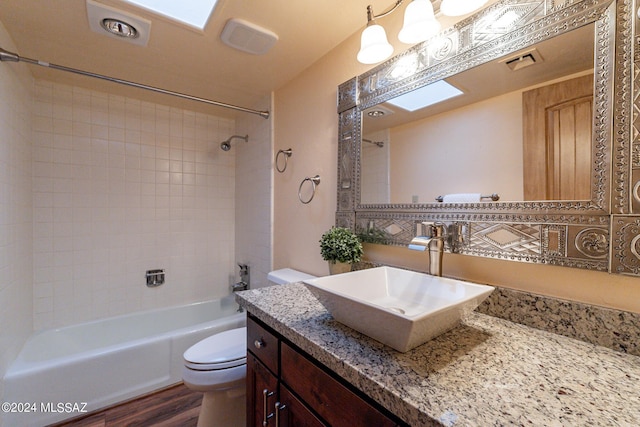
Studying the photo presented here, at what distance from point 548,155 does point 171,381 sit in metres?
2.48

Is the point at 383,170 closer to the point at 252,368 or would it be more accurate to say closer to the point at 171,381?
the point at 252,368

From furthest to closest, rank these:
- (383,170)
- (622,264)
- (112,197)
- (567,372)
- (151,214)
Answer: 1. (151,214)
2. (112,197)
3. (383,170)
4. (622,264)
5. (567,372)

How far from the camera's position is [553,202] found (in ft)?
2.58

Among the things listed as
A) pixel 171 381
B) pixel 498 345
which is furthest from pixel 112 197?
pixel 498 345

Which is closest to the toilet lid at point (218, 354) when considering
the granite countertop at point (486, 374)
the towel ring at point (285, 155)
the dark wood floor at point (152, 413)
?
the dark wood floor at point (152, 413)

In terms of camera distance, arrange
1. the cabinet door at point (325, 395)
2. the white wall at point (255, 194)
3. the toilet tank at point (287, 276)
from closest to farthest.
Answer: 1. the cabinet door at point (325, 395)
2. the toilet tank at point (287, 276)
3. the white wall at point (255, 194)

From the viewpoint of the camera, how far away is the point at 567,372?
57 cm

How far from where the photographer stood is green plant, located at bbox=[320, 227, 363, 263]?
4.13 feet

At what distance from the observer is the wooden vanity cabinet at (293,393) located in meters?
0.59

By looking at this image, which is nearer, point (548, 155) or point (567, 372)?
point (567, 372)

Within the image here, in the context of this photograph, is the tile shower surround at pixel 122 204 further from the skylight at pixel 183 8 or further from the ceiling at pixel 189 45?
the skylight at pixel 183 8

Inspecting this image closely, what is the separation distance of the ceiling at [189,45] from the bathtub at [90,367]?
187 centimetres

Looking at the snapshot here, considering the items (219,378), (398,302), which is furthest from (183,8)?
(219,378)

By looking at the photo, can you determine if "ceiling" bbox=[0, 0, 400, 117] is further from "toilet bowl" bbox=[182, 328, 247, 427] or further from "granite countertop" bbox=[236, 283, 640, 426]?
"toilet bowl" bbox=[182, 328, 247, 427]
